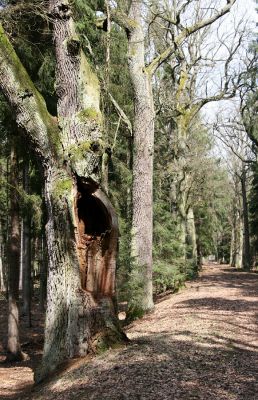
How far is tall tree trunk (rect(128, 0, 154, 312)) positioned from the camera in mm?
11164

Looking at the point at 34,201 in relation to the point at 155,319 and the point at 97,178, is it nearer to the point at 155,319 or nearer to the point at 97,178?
the point at 155,319

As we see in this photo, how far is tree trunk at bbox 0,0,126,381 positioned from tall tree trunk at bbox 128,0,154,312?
15.2ft

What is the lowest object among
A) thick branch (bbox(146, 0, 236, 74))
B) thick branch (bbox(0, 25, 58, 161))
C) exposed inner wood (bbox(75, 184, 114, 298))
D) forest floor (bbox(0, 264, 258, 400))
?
forest floor (bbox(0, 264, 258, 400))

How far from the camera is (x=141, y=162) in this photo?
11.5 metres

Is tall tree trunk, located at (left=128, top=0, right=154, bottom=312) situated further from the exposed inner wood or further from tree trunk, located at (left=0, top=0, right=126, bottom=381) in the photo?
tree trunk, located at (left=0, top=0, right=126, bottom=381)

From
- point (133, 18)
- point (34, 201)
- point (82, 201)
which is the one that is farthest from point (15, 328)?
point (133, 18)

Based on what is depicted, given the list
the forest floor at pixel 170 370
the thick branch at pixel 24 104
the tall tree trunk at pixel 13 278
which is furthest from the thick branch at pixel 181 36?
the forest floor at pixel 170 370

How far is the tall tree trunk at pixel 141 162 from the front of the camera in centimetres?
1116

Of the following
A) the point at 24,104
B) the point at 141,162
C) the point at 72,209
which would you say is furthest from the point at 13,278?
the point at 24,104

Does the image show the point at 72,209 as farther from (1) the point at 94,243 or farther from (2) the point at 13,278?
(2) the point at 13,278

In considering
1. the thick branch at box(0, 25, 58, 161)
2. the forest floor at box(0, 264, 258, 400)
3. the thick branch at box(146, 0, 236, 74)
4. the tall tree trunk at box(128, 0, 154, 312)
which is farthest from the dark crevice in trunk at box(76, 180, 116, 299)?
the thick branch at box(146, 0, 236, 74)

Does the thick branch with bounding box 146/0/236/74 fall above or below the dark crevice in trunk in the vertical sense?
above

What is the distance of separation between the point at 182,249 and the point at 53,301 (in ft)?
37.0

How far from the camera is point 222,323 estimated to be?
8.53 metres
